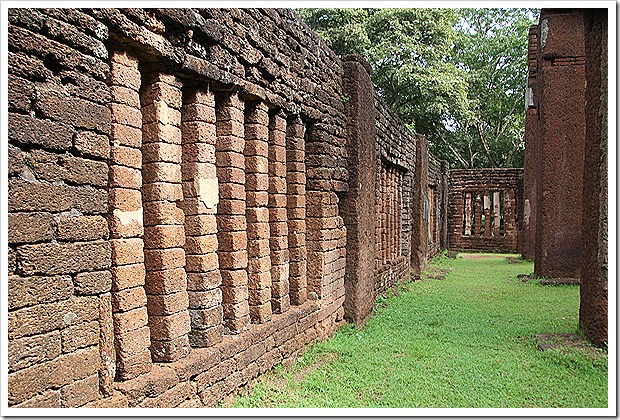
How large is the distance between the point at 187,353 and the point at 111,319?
869 millimetres

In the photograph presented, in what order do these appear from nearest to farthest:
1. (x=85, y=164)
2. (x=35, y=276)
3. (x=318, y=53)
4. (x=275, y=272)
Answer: (x=35, y=276) < (x=85, y=164) < (x=275, y=272) < (x=318, y=53)

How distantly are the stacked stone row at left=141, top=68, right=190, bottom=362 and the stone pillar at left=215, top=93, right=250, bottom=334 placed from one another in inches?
31.2

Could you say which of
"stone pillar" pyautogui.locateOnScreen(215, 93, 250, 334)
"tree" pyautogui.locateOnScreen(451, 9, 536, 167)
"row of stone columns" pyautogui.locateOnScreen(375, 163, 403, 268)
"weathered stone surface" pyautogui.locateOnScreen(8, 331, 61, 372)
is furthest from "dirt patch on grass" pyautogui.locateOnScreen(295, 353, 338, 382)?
"tree" pyautogui.locateOnScreen(451, 9, 536, 167)

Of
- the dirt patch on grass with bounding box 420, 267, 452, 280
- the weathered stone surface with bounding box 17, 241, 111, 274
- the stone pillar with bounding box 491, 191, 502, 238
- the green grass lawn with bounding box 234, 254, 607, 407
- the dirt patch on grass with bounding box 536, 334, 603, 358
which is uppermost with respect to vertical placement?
the weathered stone surface with bounding box 17, 241, 111, 274

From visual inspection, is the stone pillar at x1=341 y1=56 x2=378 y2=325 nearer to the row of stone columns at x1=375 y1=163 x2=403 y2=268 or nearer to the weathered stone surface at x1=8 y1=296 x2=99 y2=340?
the row of stone columns at x1=375 y1=163 x2=403 y2=268

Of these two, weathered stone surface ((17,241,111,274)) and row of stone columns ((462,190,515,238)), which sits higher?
weathered stone surface ((17,241,111,274))

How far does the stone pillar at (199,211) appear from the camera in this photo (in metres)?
4.40

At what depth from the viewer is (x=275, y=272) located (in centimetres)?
582

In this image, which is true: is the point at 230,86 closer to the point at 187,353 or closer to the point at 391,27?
the point at 187,353

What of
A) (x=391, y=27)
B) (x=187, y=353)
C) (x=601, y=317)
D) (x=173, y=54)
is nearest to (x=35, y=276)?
(x=187, y=353)

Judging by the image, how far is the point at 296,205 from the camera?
624 cm

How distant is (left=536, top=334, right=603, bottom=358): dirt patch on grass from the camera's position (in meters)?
5.90

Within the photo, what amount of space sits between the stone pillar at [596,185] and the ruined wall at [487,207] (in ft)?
52.5

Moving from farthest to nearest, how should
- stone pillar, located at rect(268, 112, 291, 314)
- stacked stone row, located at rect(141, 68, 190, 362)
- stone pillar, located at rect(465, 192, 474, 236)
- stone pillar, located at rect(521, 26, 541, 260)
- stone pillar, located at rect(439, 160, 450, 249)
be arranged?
1. stone pillar, located at rect(465, 192, 474, 236)
2. stone pillar, located at rect(439, 160, 450, 249)
3. stone pillar, located at rect(521, 26, 541, 260)
4. stone pillar, located at rect(268, 112, 291, 314)
5. stacked stone row, located at rect(141, 68, 190, 362)
